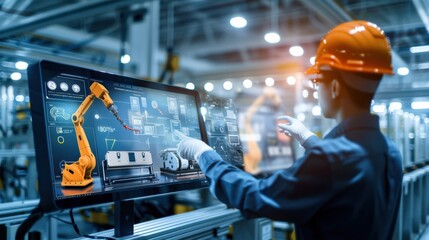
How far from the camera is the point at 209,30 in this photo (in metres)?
10.9

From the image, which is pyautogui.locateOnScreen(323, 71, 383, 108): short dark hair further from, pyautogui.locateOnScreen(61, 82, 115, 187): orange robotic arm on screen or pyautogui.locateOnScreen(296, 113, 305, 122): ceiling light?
pyautogui.locateOnScreen(296, 113, 305, 122): ceiling light

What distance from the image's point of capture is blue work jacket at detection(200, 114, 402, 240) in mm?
1108

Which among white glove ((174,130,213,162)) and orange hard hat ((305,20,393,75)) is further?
white glove ((174,130,213,162))

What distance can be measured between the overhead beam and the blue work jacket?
230cm

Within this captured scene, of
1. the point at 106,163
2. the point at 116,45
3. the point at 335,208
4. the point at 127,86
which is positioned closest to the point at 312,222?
the point at 335,208

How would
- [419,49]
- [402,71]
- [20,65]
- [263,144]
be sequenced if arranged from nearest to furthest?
[20,65] → [402,71] → [419,49] → [263,144]

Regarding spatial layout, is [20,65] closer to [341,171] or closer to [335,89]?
[335,89]

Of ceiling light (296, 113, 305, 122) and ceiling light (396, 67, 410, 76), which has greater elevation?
ceiling light (396, 67, 410, 76)

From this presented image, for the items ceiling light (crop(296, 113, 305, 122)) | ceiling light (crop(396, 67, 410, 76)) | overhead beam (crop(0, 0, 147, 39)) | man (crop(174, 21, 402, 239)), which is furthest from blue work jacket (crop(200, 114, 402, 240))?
ceiling light (crop(296, 113, 305, 122))

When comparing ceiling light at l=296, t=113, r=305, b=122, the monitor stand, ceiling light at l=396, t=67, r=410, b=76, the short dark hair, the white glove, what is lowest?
the monitor stand

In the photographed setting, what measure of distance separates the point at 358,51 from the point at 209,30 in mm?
9888

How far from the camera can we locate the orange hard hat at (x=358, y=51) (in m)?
1.27

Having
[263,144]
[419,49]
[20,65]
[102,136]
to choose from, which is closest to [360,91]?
[102,136]

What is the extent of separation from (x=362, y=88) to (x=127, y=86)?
86cm
